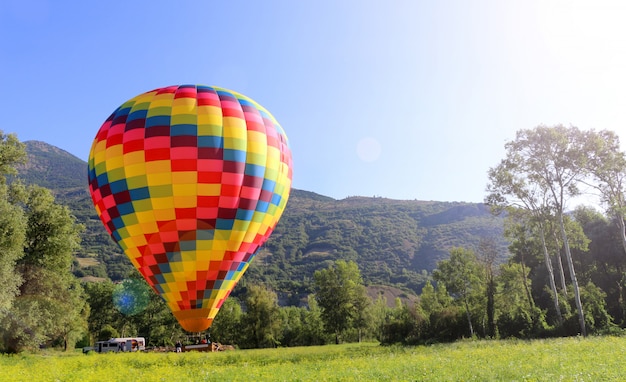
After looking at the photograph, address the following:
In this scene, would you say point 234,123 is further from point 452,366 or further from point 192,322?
point 452,366

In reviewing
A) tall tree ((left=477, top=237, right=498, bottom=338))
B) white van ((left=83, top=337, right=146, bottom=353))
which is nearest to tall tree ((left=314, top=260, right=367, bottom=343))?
tall tree ((left=477, top=237, right=498, bottom=338))

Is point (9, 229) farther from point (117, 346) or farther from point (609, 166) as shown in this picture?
point (609, 166)

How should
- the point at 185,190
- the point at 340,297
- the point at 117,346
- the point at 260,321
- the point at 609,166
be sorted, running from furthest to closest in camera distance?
the point at 260,321 < the point at 340,297 < the point at 117,346 < the point at 609,166 < the point at 185,190

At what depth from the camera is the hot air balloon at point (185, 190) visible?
730 inches

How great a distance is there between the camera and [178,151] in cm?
1881

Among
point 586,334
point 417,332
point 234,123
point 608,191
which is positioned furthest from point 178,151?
point 417,332

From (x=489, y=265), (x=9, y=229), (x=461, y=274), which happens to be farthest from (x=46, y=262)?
Answer: (x=461, y=274)

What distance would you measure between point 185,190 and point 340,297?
5111cm

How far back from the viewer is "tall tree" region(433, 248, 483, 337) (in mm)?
52375

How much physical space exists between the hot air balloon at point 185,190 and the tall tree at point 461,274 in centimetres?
3893

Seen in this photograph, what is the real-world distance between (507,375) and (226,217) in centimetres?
1262

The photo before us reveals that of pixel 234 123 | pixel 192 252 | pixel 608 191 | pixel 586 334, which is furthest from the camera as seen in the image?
pixel 608 191

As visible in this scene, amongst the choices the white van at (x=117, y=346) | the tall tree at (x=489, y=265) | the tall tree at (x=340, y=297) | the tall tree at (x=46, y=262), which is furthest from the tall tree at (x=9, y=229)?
the tall tree at (x=340, y=297)

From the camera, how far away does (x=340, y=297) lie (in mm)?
65875
